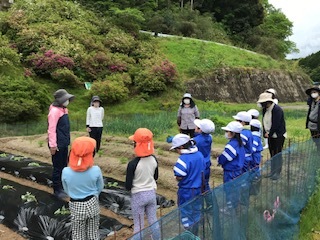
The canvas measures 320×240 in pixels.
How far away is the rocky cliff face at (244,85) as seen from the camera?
22.7 m

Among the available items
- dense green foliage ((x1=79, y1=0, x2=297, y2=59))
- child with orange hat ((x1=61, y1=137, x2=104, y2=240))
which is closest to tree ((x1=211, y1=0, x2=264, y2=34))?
dense green foliage ((x1=79, y1=0, x2=297, y2=59))

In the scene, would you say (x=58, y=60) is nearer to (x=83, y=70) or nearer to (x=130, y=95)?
(x=83, y=70)

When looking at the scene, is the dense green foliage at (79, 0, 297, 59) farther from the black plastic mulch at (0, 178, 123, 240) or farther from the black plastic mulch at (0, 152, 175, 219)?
the black plastic mulch at (0, 178, 123, 240)

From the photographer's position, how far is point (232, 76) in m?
24.2

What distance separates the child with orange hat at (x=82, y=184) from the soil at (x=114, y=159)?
2.61 feet

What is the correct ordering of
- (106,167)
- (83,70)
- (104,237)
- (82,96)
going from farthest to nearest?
(83,70)
(82,96)
(106,167)
(104,237)

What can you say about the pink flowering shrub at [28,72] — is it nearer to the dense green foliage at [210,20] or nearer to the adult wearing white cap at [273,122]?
the dense green foliage at [210,20]

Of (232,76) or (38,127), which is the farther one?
(232,76)

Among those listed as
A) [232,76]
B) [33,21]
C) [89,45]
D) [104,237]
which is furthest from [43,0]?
[104,237]

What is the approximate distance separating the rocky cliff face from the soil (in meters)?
13.3

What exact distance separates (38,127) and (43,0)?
14.9 meters

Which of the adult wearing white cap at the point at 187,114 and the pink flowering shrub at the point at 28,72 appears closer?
the adult wearing white cap at the point at 187,114

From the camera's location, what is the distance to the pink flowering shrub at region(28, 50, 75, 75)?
19156mm

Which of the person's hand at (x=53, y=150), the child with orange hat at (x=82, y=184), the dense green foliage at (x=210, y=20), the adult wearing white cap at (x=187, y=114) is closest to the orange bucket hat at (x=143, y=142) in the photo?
the child with orange hat at (x=82, y=184)
